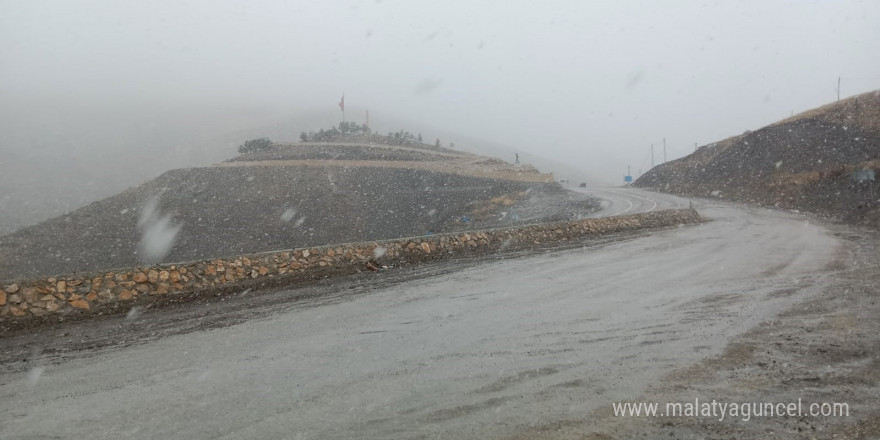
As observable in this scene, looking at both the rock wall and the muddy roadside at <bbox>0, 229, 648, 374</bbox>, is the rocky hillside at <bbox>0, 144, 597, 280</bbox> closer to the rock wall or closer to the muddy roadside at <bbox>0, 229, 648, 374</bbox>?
the rock wall

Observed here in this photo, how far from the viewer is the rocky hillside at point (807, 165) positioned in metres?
33.0

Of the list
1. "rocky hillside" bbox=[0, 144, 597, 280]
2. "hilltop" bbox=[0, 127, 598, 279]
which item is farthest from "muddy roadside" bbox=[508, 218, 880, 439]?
"rocky hillside" bbox=[0, 144, 597, 280]

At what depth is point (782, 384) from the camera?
452 cm

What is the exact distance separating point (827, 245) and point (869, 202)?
51.4 feet

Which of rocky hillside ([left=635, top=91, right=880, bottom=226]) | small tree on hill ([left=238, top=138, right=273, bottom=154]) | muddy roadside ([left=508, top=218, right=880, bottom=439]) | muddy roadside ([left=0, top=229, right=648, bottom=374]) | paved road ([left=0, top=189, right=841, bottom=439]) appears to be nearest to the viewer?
muddy roadside ([left=508, top=218, right=880, bottom=439])

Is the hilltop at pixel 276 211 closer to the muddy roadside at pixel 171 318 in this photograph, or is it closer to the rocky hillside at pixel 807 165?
the rocky hillside at pixel 807 165

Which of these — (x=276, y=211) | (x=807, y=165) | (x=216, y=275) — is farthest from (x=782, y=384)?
(x=807, y=165)

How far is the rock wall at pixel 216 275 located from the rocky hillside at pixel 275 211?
1386 cm

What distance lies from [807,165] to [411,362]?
4585 centimetres

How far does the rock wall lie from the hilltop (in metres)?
14.1

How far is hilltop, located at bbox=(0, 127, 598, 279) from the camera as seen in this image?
33500mm

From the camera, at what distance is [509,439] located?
12.2 ft

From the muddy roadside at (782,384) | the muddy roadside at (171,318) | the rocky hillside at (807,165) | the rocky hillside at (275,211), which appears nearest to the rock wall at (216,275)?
the muddy roadside at (171,318)

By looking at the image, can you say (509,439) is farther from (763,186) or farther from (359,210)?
(763,186)
